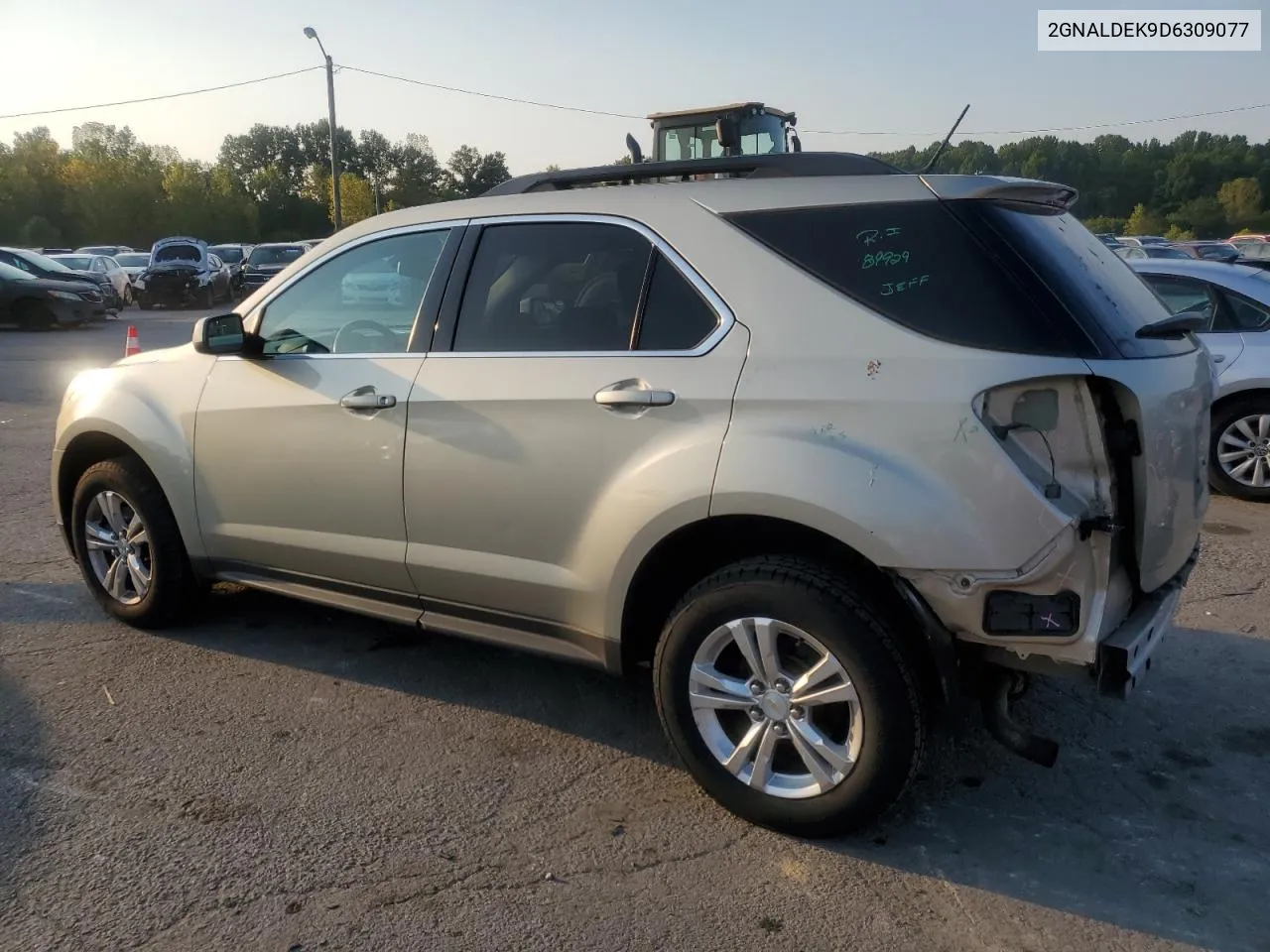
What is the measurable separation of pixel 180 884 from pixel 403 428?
61.9 inches

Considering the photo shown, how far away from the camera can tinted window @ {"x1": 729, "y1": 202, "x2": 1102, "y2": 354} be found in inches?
109

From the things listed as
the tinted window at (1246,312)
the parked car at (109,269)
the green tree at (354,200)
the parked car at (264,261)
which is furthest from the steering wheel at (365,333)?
the green tree at (354,200)

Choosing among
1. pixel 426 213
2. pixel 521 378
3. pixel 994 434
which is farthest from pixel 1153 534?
pixel 426 213

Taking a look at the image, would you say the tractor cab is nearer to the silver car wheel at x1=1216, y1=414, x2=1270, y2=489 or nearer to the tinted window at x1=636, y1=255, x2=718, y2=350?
the silver car wheel at x1=1216, y1=414, x2=1270, y2=489

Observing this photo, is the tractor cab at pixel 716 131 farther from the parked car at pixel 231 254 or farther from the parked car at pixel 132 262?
the parked car at pixel 231 254

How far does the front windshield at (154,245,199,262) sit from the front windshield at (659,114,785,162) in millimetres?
18511

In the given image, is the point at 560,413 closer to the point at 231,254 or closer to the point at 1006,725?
the point at 1006,725

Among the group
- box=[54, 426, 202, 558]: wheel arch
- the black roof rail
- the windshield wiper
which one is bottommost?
box=[54, 426, 202, 558]: wheel arch

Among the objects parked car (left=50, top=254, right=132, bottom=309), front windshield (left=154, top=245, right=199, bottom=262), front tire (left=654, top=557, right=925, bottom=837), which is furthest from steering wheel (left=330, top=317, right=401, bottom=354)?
front windshield (left=154, top=245, right=199, bottom=262)

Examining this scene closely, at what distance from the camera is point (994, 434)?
2711 millimetres

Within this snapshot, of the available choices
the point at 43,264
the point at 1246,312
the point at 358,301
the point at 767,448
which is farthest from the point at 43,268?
the point at 767,448

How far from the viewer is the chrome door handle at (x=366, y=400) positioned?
3711 mm

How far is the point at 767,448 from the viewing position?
295 cm

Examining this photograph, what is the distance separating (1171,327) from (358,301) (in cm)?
282
